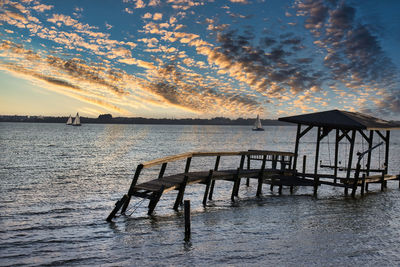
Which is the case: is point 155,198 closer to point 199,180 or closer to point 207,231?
point 207,231

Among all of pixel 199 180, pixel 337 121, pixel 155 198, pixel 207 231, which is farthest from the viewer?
pixel 337 121

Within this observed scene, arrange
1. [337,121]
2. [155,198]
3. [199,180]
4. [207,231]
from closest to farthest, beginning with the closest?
1. [207,231]
2. [155,198]
3. [199,180]
4. [337,121]

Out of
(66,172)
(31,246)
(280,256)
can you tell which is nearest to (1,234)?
(31,246)

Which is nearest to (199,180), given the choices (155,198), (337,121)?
(155,198)

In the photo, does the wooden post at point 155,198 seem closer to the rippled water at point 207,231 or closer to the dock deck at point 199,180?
the dock deck at point 199,180

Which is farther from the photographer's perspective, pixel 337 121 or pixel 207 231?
pixel 337 121

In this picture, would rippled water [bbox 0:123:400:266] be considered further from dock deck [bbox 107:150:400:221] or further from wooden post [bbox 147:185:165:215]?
dock deck [bbox 107:150:400:221]

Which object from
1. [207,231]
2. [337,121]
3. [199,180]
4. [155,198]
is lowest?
[207,231]

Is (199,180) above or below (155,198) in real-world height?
above

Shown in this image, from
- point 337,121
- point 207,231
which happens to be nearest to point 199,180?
point 207,231

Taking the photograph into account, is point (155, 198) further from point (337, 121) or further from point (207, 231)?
point (337, 121)

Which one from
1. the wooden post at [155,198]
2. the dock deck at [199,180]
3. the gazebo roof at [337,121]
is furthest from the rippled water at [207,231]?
the gazebo roof at [337,121]

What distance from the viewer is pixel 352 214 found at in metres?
15.1

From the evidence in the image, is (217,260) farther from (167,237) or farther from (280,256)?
(167,237)
